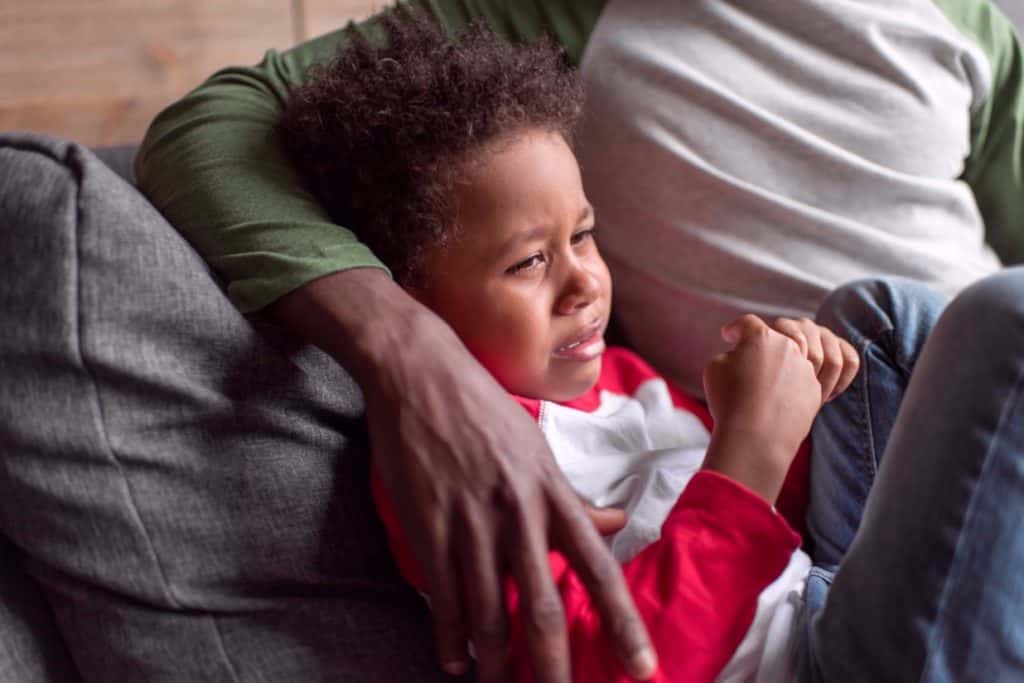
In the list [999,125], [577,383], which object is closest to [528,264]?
[577,383]

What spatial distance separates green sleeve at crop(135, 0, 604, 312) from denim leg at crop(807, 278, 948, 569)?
44cm

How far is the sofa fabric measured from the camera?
2.39 ft

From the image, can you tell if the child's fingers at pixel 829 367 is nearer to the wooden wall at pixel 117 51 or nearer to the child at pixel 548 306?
the child at pixel 548 306

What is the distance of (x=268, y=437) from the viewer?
0.78 metres

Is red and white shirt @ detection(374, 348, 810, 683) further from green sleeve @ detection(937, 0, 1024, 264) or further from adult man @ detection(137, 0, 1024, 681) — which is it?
green sleeve @ detection(937, 0, 1024, 264)

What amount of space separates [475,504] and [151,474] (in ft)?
0.84

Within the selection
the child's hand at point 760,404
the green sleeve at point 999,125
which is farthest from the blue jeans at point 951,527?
the green sleeve at point 999,125

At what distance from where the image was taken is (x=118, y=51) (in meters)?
1.75

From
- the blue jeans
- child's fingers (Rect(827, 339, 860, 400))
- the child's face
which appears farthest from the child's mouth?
the blue jeans

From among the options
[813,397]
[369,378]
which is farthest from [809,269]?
[369,378]

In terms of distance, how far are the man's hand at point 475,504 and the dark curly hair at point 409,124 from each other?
198 mm

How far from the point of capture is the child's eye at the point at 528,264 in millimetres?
898

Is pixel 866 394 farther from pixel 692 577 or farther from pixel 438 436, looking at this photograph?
pixel 438 436

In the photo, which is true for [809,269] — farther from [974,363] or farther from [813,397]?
[974,363]
